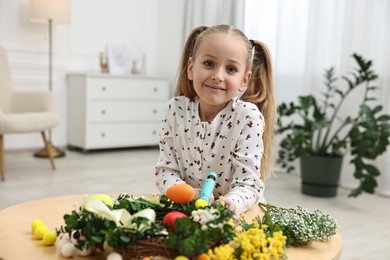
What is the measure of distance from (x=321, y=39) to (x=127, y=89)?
2170 mm

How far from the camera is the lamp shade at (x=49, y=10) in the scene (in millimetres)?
4457

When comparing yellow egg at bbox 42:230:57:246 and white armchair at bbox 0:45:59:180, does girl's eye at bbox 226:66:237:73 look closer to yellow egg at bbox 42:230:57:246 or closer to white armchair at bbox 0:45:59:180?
yellow egg at bbox 42:230:57:246

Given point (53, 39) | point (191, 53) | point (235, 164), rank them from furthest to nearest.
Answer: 1. point (53, 39)
2. point (191, 53)
3. point (235, 164)

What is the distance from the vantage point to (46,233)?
1028 millimetres

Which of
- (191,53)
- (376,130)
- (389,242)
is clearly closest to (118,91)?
(376,130)

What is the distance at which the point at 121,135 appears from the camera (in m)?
5.28

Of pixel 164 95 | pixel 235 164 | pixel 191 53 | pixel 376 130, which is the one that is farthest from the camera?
pixel 164 95

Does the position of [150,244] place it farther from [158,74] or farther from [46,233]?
[158,74]

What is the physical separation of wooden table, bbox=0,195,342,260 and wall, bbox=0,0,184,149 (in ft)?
12.6

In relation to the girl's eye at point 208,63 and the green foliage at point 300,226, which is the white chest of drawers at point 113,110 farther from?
the green foliage at point 300,226

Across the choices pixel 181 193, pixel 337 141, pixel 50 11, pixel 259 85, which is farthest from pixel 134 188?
pixel 181 193

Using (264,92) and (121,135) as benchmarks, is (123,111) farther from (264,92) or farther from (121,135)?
(264,92)

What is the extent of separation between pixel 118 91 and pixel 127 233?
14.3 ft

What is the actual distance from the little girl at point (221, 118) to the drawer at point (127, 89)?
3.47 m
